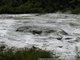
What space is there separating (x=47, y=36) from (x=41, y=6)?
11024 millimetres

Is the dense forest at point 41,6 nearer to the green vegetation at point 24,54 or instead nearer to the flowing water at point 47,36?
the flowing water at point 47,36

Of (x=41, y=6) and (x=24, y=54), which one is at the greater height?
(x=24, y=54)

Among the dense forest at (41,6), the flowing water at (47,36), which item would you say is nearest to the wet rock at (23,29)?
the flowing water at (47,36)

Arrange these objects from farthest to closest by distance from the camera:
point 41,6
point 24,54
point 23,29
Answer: point 41,6
point 23,29
point 24,54

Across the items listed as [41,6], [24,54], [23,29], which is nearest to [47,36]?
[23,29]

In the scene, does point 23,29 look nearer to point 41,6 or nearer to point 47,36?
point 47,36

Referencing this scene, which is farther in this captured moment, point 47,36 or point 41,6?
point 41,6

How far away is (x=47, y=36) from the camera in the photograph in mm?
13469

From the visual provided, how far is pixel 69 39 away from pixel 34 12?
10759mm

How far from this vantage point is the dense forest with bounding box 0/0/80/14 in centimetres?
2334

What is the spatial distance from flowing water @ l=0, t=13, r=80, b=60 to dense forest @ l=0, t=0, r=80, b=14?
5525mm

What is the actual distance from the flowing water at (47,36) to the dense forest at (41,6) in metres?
5.53

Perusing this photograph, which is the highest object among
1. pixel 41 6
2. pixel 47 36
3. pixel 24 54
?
pixel 24 54

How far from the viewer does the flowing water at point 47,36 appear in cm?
1107
